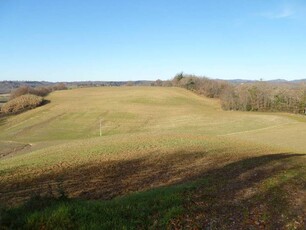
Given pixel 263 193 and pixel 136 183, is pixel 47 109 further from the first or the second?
pixel 263 193

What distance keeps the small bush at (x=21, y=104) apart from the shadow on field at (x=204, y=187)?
3151 inches

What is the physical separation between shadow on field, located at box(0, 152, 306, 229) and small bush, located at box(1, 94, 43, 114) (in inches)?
3151

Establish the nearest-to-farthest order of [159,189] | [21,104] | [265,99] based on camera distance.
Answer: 1. [159,189]
2. [21,104]
3. [265,99]

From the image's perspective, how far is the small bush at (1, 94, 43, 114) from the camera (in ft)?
309

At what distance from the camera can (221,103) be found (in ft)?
353

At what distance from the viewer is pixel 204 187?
37.6 feet

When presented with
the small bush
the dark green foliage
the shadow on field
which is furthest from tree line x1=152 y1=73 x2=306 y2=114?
the shadow on field

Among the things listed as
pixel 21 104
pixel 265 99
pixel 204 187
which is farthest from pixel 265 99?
pixel 204 187

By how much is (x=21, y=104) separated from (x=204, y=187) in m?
94.0

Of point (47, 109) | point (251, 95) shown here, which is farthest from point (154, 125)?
point (251, 95)

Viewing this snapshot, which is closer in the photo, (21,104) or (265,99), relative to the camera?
(21,104)

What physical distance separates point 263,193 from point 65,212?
6395mm

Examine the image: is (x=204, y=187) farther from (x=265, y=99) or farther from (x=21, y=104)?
(x=265, y=99)

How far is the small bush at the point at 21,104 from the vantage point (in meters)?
94.3
